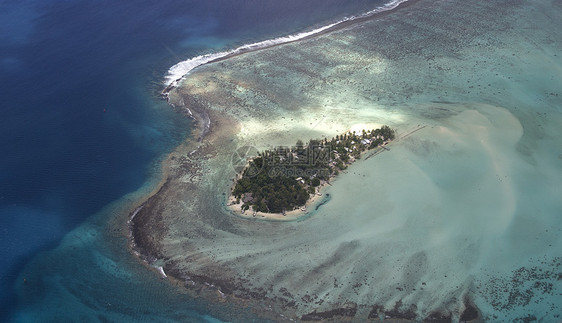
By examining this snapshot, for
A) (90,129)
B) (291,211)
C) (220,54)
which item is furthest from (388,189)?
(220,54)

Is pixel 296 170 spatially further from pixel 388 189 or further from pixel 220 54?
pixel 220 54

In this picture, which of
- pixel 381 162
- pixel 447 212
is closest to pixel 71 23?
pixel 381 162

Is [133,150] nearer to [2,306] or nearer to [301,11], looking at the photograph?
[2,306]

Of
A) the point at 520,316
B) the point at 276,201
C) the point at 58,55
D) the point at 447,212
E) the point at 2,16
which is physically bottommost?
the point at 520,316

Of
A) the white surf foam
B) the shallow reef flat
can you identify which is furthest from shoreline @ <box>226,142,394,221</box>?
the white surf foam

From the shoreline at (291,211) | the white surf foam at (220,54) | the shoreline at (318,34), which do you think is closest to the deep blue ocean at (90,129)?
the white surf foam at (220,54)

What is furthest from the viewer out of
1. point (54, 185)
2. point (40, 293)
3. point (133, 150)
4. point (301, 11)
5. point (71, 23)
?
point (301, 11)

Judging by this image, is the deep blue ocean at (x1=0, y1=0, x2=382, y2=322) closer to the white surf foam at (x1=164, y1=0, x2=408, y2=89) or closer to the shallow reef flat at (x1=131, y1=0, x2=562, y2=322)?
the white surf foam at (x1=164, y1=0, x2=408, y2=89)
